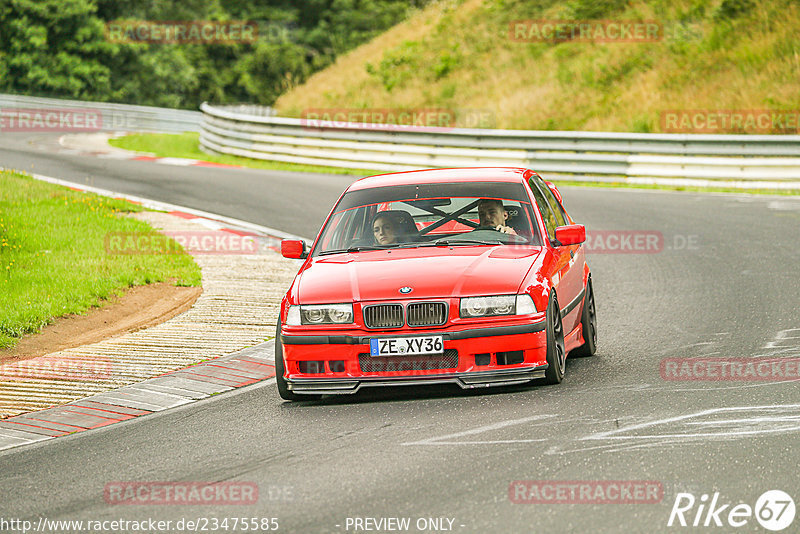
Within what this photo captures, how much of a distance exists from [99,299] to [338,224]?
4.12 metres

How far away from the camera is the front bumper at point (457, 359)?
23.6 feet

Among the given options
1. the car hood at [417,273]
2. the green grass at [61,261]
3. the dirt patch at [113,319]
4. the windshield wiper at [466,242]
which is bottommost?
the dirt patch at [113,319]

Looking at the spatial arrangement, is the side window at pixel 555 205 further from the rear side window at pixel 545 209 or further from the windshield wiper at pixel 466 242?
the windshield wiper at pixel 466 242

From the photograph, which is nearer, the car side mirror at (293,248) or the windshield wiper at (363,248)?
the windshield wiper at (363,248)

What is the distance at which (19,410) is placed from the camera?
799cm

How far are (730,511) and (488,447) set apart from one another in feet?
5.17

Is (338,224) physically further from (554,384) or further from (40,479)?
(40,479)

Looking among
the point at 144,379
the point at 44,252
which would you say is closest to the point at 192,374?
the point at 144,379

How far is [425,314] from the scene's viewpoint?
23.7 ft

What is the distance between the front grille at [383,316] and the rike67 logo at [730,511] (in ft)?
8.23

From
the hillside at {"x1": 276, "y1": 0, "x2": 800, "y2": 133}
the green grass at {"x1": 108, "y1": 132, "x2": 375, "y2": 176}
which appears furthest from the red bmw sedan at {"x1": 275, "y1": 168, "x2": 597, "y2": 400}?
the hillside at {"x1": 276, "y1": 0, "x2": 800, "y2": 133}

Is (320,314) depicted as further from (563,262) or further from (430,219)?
(563,262)

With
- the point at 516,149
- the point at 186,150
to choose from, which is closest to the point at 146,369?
the point at 516,149

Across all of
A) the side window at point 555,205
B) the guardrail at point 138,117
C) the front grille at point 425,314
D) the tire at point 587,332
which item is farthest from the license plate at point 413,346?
the guardrail at point 138,117
